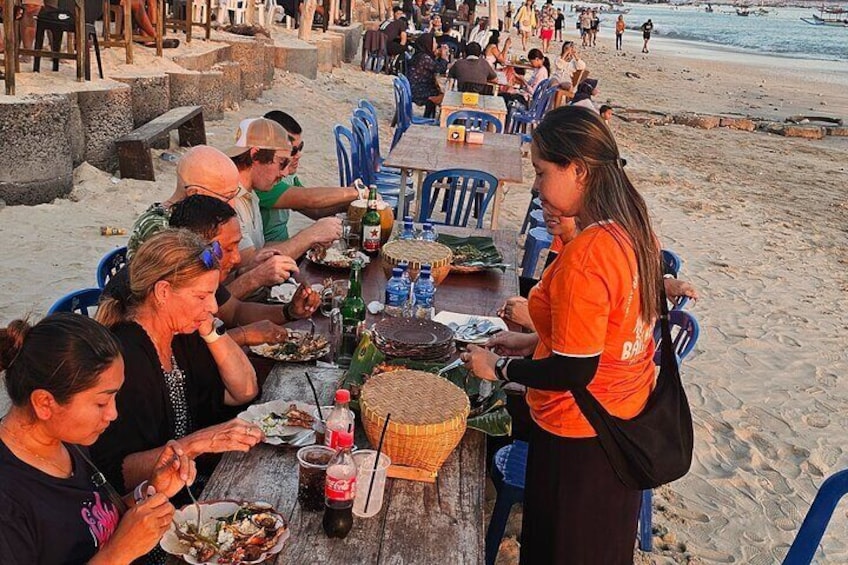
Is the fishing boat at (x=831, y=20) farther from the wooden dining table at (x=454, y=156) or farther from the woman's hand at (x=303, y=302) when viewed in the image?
the woman's hand at (x=303, y=302)

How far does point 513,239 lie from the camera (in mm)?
5184

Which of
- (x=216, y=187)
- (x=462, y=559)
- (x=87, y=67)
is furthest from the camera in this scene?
(x=87, y=67)

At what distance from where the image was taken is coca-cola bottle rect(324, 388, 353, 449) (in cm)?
230

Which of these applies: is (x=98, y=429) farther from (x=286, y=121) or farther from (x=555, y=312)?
(x=286, y=121)

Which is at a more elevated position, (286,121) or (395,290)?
(286,121)

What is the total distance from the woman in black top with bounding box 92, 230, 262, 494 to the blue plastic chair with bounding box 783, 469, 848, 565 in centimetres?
166

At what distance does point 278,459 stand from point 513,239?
2.98 metres

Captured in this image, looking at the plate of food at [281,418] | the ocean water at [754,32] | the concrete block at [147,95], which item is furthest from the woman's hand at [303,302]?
the ocean water at [754,32]

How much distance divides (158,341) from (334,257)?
5.43 ft

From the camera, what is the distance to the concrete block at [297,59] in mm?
16375

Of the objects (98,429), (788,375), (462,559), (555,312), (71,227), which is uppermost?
(555,312)

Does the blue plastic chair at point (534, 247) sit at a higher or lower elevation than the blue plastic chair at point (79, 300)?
lower

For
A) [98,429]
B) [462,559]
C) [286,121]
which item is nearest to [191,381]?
[98,429]

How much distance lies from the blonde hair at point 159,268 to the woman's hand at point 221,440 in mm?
488
